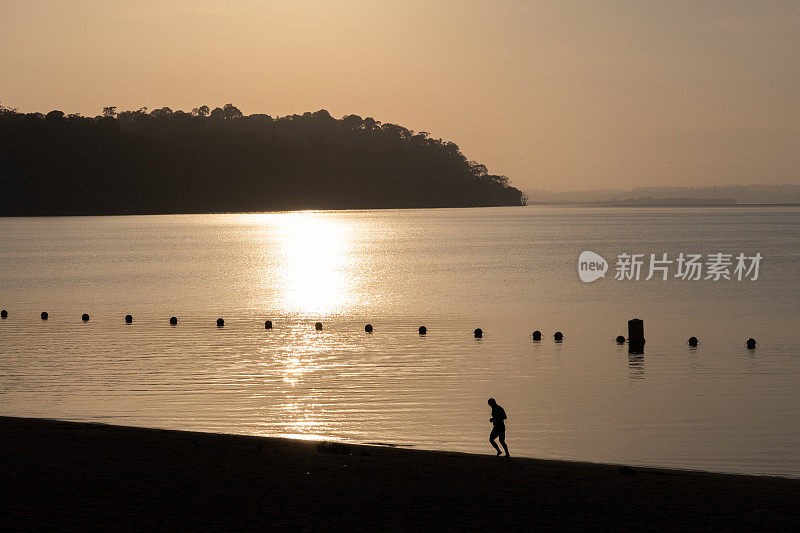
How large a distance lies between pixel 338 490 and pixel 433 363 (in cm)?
2229

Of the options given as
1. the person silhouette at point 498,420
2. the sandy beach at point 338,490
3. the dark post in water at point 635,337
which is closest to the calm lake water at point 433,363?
the dark post in water at point 635,337

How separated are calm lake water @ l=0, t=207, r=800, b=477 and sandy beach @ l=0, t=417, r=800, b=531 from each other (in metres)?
4.37

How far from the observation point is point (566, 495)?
55.0ft

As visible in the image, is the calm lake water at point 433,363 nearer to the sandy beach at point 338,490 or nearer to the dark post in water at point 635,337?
the dark post in water at point 635,337

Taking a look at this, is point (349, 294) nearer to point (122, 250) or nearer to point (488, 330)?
point (488, 330)

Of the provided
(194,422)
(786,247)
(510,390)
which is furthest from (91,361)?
(786,247)

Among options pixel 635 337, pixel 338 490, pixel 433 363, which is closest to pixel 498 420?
pixel 338 490

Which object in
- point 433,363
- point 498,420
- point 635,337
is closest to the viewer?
point 498,420

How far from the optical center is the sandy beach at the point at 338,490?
1493cm

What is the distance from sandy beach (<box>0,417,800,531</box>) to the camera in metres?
14.9

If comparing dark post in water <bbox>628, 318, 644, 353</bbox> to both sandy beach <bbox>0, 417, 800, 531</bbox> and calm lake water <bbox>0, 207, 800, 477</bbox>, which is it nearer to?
calm lake water <bbox>0, 207, 800, 477</bbox>

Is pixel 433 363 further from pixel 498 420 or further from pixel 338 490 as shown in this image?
pixel 338 490

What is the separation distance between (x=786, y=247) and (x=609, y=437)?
14798 cm

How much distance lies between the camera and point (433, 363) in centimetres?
3906
